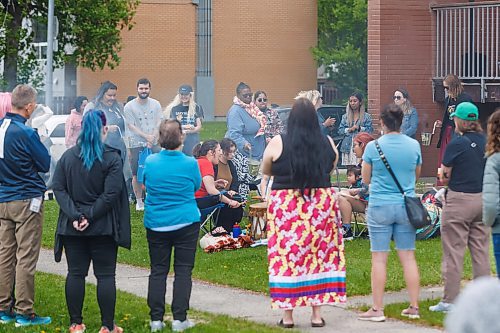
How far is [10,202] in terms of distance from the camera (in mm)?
8367

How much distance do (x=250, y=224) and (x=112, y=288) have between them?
16.7ft

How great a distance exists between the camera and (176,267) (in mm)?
8305

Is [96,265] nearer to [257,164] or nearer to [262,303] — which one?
[262,303]

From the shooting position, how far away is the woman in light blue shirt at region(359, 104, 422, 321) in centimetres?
834

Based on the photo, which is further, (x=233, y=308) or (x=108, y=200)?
(x=233, y=308)

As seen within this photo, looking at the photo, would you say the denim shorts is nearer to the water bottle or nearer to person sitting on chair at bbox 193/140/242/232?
person sitting on chair at bbox 193/140/242/232

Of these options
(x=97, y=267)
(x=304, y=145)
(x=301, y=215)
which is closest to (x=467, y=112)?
(x=304, y=145)

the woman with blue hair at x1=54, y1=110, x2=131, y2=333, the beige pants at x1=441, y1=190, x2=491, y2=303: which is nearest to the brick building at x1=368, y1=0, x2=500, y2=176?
the beige pants at x1=441, y1=190, x2=491, y2=303

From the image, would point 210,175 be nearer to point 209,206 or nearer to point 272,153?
point 209,206

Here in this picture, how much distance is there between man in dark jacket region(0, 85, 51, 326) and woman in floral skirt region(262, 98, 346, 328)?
1895mm

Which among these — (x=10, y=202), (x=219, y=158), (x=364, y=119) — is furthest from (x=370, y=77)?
(x=10, y=202)

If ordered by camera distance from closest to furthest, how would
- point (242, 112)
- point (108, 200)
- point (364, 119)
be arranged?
point (108, 200)
point (242, 112)
point (364, 119)

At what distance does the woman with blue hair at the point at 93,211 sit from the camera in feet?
25.8

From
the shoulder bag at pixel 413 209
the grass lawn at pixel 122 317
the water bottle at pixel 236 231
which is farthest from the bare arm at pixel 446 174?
the water bottle at pixel 236 231
